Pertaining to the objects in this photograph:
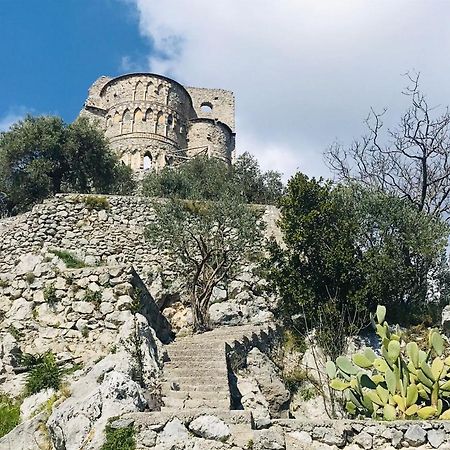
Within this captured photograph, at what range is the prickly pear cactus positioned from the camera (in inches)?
318

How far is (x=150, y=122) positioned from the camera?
40.0 m

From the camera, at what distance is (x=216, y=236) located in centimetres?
1766

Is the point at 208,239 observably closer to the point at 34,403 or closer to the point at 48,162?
the point at 34,403

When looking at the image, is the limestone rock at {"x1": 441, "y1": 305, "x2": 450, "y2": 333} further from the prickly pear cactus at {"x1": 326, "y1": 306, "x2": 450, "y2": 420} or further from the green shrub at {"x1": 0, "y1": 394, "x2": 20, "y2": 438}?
the green shrub at {"x1": 0, "y1": 394, "x2": 20, "y2": 438}

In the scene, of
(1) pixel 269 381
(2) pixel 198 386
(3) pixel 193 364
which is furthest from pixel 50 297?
(1) pixel 269 381

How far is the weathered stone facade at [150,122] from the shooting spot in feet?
130

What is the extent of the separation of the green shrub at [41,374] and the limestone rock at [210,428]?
3.45 m

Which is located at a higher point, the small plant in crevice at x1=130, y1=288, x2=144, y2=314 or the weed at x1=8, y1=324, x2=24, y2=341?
the small plant in crevice at x1=130, y1=288, x2=144, y2=314

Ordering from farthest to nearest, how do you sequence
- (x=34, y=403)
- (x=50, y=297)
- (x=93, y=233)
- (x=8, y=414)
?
1. (x=93, y=233)
2. (x=50, y=297)
3. (x=34, y=403)
4. (x=8, y=414)

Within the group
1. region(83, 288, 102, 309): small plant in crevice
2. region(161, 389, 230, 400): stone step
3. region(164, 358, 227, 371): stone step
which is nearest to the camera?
region(161, 389, 230, 400): stone step

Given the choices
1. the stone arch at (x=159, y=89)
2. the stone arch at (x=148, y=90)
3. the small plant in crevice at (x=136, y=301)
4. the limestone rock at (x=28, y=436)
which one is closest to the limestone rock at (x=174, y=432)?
the limestone rock at (x=28, y=436)

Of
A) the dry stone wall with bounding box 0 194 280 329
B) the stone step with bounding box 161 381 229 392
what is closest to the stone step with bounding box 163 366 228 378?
the stone step with bounding box 161 381 229 392

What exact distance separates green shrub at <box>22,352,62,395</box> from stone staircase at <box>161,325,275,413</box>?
1951 millimetres

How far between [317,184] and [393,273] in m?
3.69
